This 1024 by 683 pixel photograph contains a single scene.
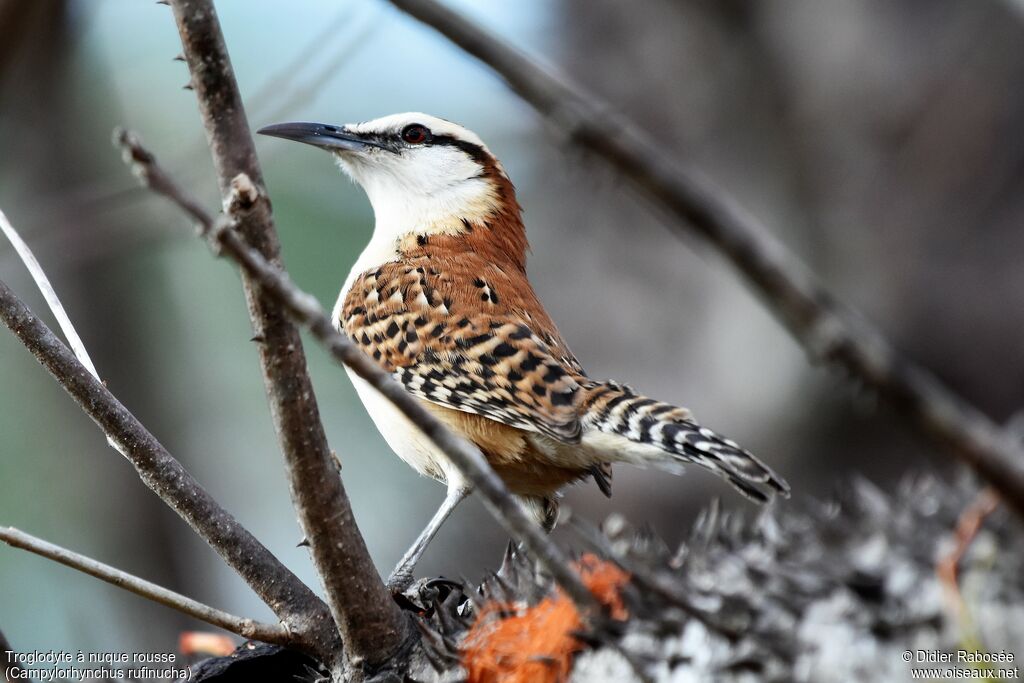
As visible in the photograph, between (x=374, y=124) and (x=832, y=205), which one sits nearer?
(x=374, y=124)

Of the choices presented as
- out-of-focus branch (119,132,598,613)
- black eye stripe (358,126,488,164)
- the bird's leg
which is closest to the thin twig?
out-of-focus branch (119,132,598,613)

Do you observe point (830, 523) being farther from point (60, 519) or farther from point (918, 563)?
point (60, 519)

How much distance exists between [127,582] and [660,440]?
1.36m

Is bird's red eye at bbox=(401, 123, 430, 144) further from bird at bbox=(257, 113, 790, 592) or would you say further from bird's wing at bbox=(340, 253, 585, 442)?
bird's wing at bbox=(340, 253, 585, 442)

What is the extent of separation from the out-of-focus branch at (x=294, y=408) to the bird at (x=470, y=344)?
2.14 feet

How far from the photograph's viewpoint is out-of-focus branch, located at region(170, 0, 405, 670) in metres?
1.71

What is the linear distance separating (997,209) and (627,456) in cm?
267

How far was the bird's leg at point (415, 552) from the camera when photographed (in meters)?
3.14

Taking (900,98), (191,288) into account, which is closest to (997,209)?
(900,98)

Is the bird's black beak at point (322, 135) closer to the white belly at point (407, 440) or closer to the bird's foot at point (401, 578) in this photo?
the white belly at point (407, 440)

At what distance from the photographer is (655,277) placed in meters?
5.67

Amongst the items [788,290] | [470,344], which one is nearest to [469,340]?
[470,344]

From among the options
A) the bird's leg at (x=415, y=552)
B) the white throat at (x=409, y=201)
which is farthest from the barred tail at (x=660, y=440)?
the white throat at (x=409, y=201)

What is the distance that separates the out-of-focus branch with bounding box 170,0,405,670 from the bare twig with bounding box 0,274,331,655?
0.35 ft
